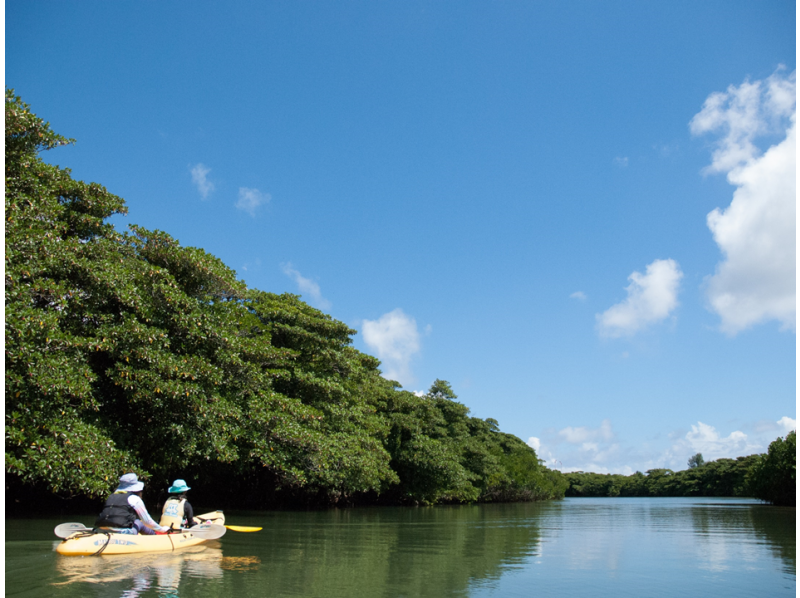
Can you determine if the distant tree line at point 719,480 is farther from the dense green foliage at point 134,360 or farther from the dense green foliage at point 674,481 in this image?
the dense green foliage at point 134,360

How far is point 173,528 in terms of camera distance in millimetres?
12797

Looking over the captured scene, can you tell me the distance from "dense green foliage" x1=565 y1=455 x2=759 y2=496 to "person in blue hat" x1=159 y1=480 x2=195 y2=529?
281 feet

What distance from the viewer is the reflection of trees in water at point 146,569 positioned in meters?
8.38

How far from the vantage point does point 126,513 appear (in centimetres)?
1161

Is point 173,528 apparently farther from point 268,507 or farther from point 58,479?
point 268,507

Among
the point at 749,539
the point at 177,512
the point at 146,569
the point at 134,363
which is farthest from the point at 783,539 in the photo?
the point at 134,363

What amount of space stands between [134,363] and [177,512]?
199 inches

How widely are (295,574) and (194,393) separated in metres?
8.24

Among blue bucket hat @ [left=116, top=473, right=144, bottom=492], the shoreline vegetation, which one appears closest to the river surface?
blue bucket hat @ [left=116, top=473, right=144, bottom=492]

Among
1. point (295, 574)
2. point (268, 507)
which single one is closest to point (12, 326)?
point (295, 574)

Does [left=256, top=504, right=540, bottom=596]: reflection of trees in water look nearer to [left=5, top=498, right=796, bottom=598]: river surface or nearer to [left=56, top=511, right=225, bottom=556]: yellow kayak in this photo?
[left=5, top=498, right=796, bottom=598]: river surface

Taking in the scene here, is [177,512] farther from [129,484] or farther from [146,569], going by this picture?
[146,569]

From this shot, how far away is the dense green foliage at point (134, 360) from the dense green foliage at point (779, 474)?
38.3 m

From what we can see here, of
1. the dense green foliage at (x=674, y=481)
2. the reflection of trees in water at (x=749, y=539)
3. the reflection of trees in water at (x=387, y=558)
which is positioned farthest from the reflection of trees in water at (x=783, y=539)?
the dense green foliage at (x=674, y=481)
